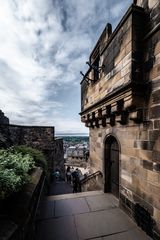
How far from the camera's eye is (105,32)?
5145 millimetres

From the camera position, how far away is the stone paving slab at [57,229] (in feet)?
9.82

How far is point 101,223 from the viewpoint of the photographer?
3.41 metres

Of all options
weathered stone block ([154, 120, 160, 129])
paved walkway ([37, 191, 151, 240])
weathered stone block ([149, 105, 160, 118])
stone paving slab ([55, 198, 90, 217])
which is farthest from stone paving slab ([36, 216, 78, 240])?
weathered stone block ([149, 105, 160, 118])

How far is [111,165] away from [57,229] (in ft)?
9.20

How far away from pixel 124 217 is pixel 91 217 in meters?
0.85

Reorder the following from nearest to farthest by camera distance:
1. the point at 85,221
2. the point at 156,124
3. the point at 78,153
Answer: the point at 156,124, the point at 85,221, the point at 78,153

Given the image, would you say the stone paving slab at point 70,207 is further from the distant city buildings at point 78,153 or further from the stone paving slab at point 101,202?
the distant city buildings at point 78,153

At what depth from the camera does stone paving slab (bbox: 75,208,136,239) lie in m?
3.12

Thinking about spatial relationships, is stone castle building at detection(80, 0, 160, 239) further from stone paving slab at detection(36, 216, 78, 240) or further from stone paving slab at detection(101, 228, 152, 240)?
stone paving slab at detection(36, 216, 78, 240)

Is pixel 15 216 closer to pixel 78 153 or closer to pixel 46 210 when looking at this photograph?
pixel 46 210

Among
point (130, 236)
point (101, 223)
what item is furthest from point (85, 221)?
point (130, 236)

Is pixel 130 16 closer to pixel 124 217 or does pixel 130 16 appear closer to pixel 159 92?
pixel 159 92

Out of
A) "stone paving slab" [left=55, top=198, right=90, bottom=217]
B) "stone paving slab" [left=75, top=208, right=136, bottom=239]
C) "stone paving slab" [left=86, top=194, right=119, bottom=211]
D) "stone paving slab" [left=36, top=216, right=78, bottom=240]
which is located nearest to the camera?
"stone paving slab" [left=36, top=216, right=78, bottom=240]

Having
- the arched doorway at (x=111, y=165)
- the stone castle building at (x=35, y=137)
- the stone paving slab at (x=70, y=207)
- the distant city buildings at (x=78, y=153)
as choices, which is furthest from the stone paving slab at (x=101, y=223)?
the distant city buildings at (x=78, y=153)
